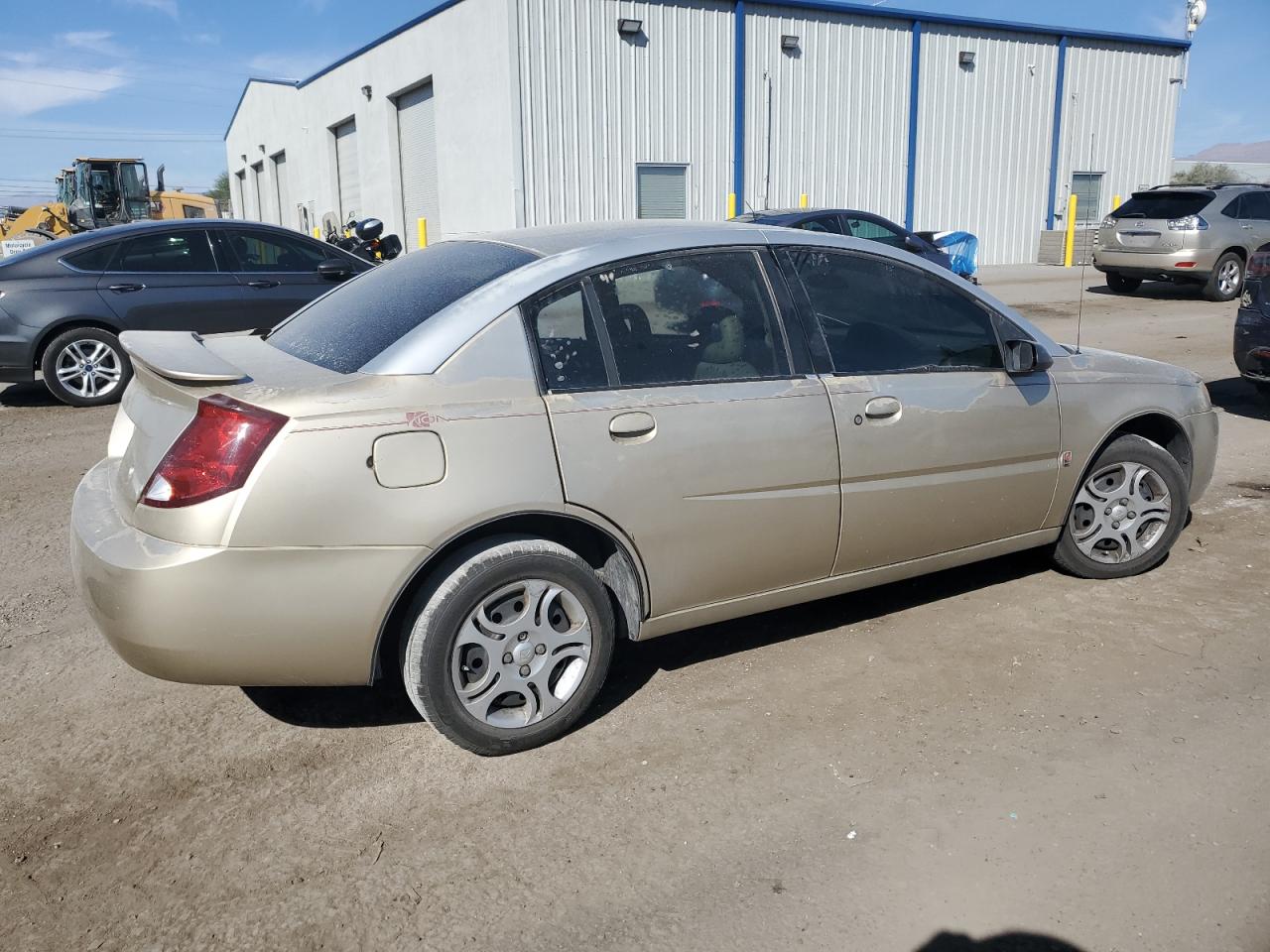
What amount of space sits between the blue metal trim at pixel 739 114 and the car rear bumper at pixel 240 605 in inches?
887

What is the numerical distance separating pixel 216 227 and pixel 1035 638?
26.2 ft

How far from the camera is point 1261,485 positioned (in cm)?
640

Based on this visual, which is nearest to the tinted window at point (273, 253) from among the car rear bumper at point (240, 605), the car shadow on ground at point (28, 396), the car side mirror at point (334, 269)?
the car side mirror at point (334, 269)

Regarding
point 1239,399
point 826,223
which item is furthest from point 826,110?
point 1239,399

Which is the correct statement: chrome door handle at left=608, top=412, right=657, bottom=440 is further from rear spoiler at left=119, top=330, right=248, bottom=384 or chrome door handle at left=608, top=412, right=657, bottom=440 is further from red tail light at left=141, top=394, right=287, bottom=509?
rear spoiler at left=119, top=330, right=248, bottom=384

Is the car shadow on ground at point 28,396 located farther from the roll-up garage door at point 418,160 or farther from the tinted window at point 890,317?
the roll-up garage door at point 418,160

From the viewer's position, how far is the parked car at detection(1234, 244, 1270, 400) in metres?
7.80

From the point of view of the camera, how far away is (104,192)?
29.1 m

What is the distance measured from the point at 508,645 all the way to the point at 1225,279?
55.4 feet

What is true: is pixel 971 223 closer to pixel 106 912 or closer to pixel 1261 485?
pixel 1261 485

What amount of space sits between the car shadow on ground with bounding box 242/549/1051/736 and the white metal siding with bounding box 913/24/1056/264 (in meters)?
24.3

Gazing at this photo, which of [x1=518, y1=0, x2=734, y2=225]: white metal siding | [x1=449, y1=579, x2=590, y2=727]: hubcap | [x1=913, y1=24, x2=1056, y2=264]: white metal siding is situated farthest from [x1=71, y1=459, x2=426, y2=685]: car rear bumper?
[x1=913, y1=24, x2=1056, y2=264]: white metal siding

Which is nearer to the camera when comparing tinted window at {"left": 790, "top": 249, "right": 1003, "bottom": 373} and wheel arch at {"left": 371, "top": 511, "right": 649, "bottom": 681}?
wheel arch at {"left": 371, "top": 511, "right": 649, "bottom": 681}

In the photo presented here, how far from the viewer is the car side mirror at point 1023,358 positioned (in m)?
4.15
